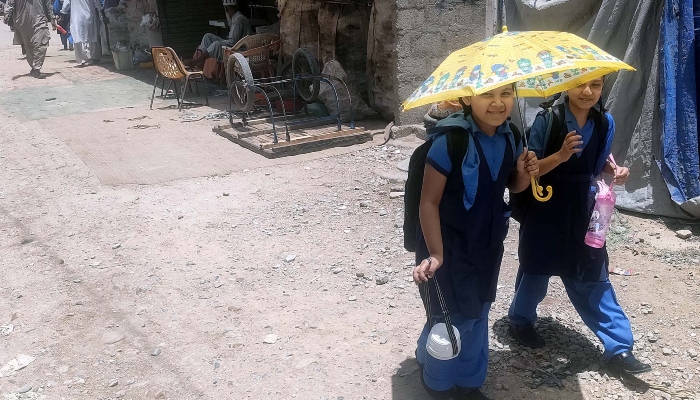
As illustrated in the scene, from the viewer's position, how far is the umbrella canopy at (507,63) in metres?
2.22

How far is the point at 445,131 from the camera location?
2424 millimetres

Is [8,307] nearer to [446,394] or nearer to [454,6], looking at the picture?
[446,394]

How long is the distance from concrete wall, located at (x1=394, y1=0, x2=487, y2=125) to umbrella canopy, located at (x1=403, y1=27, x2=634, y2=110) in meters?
4.76

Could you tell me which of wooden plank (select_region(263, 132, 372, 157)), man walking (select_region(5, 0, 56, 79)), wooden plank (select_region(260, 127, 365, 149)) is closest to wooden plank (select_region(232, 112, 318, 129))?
wooden plank (select_region(260, 127, 365, 149))

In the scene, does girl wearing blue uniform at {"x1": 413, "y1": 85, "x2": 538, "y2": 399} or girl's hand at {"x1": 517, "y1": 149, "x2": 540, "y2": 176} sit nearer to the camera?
girl wearing blue uniform at {"x1": 413, "y1": 85, "x2": 538, "y2": 399}

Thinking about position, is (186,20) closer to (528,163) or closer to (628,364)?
(528,163)

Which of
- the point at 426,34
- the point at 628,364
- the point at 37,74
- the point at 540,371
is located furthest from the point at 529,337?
the point at 37,74

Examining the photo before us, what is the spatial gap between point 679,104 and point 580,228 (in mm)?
2471

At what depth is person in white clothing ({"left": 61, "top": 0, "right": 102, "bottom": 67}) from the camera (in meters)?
15.4

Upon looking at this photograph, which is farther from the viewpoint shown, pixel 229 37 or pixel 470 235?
pixel 229 37

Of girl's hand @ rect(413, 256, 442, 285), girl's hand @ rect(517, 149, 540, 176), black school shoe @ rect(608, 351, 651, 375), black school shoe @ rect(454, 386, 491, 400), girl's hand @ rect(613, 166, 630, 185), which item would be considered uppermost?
girl's hand @ rect(517, 149, 540, 176)

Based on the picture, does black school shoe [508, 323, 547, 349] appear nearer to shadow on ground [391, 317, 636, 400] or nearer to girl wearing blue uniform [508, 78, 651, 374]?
shadow on ground [391, 317, 636, 400]

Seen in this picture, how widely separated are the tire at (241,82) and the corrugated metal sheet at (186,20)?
6.09 m

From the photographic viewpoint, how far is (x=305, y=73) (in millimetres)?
8188
